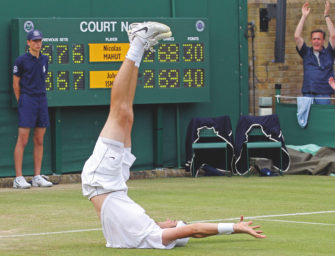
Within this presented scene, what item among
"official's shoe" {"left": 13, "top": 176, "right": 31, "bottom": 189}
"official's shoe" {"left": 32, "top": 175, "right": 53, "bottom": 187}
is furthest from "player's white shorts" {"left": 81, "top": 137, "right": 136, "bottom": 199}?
"official's shoe" {"left": 32, "top": 175, "right": 53, "bottom": 187}

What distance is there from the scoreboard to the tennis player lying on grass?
7.10 m

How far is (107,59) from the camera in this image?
16312 mm

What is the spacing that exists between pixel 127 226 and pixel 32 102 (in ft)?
23.3

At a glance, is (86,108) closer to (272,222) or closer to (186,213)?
(186,213)

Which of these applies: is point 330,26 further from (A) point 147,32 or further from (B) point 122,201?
(B) point 122,201

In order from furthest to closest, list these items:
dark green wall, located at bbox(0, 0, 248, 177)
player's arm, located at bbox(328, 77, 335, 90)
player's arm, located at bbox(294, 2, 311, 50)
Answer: player's arm, located at bbox(294, 2, 311, 50)
player's arm, located at bbox(328, 77, 335, 90)
dark green wall, located at bbox(0, 0, 248, 177)

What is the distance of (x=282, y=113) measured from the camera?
18.4m

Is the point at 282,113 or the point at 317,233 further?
the point at 282,113

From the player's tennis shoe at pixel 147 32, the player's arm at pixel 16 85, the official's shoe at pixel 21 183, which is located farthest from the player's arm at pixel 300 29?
the player's tennis shoe at pixel 147 32

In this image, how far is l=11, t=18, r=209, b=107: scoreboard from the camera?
15.8 metres

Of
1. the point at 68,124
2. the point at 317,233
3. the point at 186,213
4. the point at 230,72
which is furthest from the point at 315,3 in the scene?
the point at 317,233

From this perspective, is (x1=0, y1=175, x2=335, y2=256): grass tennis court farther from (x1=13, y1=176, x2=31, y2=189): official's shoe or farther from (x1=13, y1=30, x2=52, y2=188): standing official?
(x1=13, y1=30, x2=52, y2=188): standing official

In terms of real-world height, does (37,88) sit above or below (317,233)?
above

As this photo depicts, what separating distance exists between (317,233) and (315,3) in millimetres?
10716
